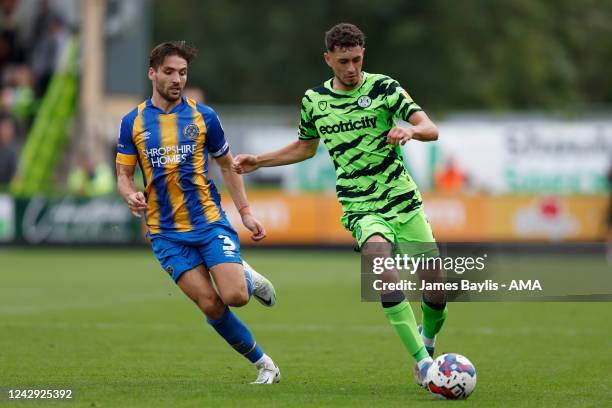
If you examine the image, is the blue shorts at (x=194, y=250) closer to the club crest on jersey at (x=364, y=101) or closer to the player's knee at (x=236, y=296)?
the player's knee at (x=236, y=296)

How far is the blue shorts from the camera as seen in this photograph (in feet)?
28.4

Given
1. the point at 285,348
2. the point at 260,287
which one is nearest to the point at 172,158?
the point at 260,287

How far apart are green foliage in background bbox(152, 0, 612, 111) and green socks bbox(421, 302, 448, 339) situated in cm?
3547

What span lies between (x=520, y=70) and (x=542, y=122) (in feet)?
56.9

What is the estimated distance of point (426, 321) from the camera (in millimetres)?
9062

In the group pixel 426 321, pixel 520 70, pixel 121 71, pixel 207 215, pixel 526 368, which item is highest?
pixel 207 215

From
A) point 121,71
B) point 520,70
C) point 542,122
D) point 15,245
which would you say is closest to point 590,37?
point 520,70

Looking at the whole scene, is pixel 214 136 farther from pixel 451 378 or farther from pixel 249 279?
pixel 451 378

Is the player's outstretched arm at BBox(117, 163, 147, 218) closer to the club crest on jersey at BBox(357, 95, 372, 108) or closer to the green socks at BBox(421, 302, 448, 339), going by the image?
the club crest on jersey at BBox(357, 95, 372, 108)

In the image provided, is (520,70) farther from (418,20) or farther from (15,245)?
(15,245)

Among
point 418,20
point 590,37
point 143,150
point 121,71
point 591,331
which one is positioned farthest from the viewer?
point 590,37

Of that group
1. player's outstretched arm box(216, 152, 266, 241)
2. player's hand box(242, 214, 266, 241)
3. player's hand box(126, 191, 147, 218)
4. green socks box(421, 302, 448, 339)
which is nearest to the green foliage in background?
green socks box(421, 302, 448, 339)

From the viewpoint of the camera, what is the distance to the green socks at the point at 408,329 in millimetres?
8219

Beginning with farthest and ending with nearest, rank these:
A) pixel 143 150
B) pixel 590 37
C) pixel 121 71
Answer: pixel 590 37, pixel 121 71, pixel 143 150
